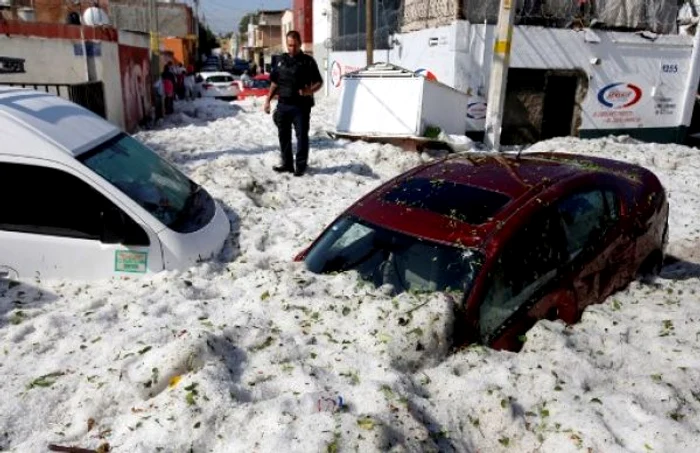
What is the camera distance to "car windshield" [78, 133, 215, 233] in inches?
181

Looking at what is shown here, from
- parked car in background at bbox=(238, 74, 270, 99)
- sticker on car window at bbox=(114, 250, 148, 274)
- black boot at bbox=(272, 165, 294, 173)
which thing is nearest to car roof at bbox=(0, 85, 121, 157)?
sticker on car window at bbox=(114, 250, 148, 274)

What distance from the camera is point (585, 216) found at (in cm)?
411

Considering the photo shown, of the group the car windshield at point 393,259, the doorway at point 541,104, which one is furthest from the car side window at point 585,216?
the doorway at point 541,104

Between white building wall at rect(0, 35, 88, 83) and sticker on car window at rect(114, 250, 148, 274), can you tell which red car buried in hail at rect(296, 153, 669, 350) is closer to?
sticker on car window at rect(114, 250, 148, 274)

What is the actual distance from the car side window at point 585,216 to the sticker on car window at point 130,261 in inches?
126

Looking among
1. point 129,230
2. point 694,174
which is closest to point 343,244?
point 129,230

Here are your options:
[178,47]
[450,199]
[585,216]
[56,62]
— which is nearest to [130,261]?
[450,199]

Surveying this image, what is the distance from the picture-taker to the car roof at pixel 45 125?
426 cm

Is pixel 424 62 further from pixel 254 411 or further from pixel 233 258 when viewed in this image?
pixel 254 411

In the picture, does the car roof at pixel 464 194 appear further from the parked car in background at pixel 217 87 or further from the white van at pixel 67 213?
the parked car in background at pixel 217 87

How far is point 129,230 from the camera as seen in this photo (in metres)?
4.38

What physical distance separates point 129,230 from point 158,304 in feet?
2.45

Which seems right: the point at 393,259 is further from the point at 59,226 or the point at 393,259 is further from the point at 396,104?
the point at 396,104

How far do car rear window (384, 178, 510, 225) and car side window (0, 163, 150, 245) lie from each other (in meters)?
2.18
